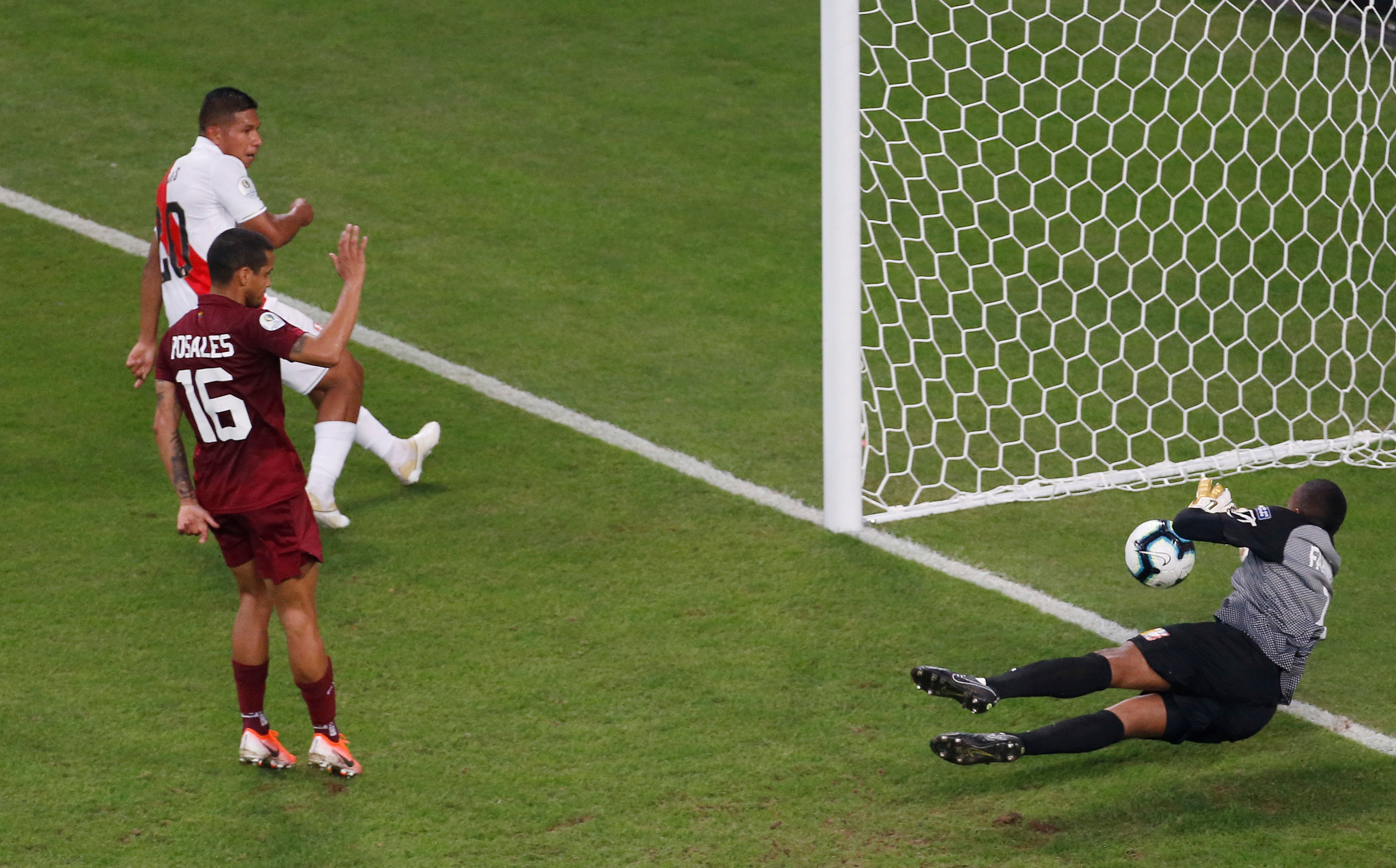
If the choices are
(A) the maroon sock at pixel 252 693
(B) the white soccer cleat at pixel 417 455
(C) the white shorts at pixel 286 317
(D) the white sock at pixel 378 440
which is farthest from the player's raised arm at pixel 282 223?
(A) the maroon sock at pixel 252 693

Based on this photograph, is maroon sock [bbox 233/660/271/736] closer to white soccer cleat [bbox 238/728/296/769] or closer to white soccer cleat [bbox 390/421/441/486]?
white soccer cleat [bbox 238/728/296/769]

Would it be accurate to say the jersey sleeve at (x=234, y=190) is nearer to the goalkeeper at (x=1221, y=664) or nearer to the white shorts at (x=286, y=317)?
the white shorts at (x=286, y=317)

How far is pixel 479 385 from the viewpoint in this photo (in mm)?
7754

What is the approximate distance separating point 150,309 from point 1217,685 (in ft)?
13.3

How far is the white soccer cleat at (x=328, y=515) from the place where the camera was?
6145mm

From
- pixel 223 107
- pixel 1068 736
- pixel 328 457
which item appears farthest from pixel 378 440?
pixel 1068 736

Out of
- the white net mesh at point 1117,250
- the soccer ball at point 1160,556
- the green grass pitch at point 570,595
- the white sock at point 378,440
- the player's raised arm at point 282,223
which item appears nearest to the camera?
the green grass pitch at point 570,595

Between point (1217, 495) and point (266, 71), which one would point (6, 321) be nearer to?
point (266, 71)

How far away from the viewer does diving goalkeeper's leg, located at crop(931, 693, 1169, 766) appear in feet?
14.2

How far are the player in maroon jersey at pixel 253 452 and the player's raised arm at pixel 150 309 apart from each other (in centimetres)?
142

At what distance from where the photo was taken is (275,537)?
14.4 ft

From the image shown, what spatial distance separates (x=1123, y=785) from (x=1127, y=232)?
18.6ft

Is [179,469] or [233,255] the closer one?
[233,255]

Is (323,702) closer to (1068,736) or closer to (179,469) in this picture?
(179,469)
